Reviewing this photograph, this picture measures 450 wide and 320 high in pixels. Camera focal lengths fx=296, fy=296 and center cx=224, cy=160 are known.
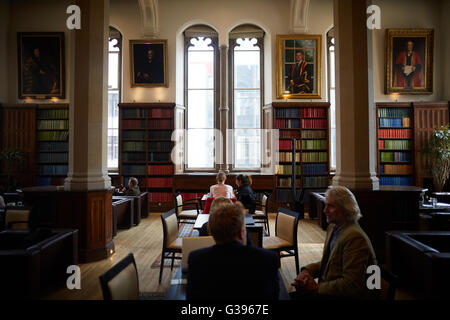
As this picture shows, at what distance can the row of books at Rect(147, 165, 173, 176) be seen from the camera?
27.1 ft

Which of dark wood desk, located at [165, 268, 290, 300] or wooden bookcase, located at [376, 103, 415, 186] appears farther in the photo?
wooden bookcase, located at [376, 103, 415, 186]

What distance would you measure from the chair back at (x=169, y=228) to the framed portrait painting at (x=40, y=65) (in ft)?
23.1

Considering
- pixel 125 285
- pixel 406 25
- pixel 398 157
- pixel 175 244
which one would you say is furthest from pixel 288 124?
pixel 125 285

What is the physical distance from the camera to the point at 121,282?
1578 mm

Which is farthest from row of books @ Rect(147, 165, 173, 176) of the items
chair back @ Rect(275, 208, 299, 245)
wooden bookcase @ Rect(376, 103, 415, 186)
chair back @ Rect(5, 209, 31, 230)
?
wooden bookcase @ Rect(376, 103, 415, 186)

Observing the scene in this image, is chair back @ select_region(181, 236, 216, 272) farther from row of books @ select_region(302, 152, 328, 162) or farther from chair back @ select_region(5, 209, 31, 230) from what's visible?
row of books @ select_region(302, 152, 328, 162)

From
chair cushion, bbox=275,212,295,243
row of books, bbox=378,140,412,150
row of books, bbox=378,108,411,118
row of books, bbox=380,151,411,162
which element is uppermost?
row of books, bbox=378,108,411,118

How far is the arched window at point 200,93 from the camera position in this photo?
9.02 metres

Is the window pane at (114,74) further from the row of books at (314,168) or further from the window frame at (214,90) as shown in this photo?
the row of books at (314,168)

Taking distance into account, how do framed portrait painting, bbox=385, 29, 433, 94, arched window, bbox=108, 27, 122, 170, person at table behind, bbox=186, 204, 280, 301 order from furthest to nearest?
arched window, bbox=108, 27, 122, 170 → framed portrait painting, bbox=385, 29, 433, 94 → person at table behind, bbox=186, 204, 280, 301

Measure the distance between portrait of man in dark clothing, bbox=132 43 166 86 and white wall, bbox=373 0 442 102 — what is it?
19.9 feet

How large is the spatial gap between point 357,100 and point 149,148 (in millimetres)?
5775

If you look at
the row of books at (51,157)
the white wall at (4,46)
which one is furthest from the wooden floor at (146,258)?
the white wall at (4,46)
